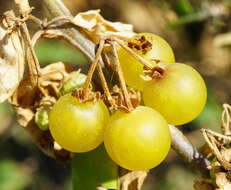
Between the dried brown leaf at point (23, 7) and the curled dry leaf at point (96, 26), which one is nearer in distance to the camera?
the dried brown leaf at point (23, 7)

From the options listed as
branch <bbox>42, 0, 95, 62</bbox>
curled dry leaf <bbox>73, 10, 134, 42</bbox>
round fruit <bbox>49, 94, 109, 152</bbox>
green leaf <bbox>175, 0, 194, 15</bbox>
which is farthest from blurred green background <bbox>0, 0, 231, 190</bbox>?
round fruit <bbox>49, 94, 109, 152</bbox>

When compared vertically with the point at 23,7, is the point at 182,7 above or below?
below

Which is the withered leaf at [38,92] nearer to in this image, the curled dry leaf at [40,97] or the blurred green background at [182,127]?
the curled dry leaf at [40,97]

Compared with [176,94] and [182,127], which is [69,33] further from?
[182,127]

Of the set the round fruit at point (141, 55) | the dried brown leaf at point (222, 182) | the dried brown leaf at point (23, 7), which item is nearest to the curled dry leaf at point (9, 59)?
the dried brown leaf at point (23, 7)

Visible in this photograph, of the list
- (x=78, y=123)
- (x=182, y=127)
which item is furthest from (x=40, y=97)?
(x=182, y=127)
